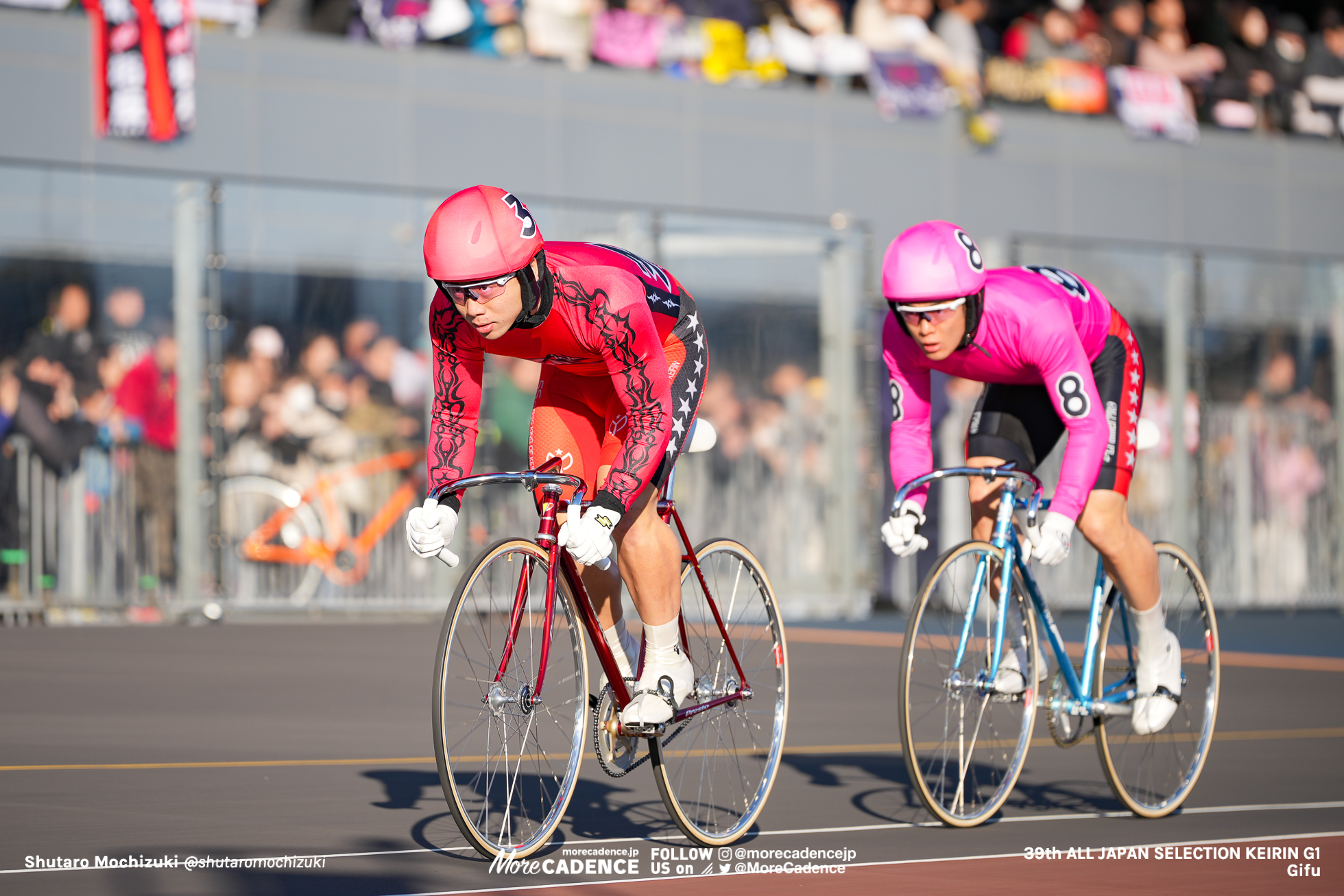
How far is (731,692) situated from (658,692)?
1.57 feet

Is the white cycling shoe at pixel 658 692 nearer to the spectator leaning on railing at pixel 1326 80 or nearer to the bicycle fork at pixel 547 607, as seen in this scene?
the bicycle fork at pixel 547 607

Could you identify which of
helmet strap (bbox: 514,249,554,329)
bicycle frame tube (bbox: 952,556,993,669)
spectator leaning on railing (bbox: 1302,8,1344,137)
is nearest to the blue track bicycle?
bicycle frame tube (bbox: 952,556,993,669)

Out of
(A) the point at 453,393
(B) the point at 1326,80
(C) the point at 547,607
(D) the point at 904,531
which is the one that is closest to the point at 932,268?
(D) the point at 904,531

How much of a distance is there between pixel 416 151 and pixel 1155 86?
28.8 ft

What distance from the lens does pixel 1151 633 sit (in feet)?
19.8

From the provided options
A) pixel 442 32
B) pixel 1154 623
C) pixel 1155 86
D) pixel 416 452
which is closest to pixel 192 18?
Result: pixel 442 32

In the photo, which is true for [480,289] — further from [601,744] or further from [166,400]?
[166,400]

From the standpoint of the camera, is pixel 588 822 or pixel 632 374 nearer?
pixel 632 374

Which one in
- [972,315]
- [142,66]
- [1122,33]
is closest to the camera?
[972,315]

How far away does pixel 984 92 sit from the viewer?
2020 cm

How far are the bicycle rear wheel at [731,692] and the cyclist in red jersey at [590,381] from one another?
0.24 metres

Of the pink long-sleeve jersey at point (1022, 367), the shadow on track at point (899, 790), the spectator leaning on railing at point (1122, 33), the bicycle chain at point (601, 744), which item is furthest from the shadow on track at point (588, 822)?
the spectator leaning on railing at point (1122, 33)

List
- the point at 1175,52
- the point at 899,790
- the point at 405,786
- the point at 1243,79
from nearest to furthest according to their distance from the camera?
the point at 405,786 < the point at 899,790 < the point at 1175,52 < the point at 1243,79

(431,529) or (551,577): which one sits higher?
(431,529)
